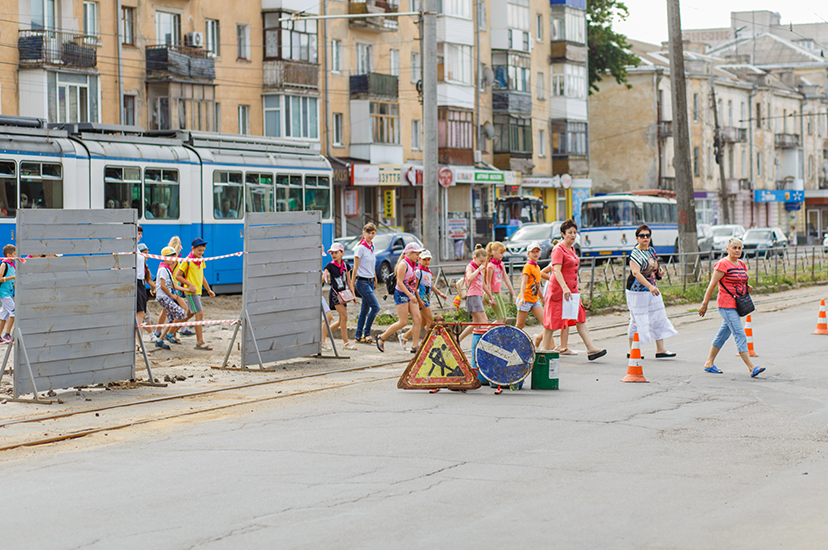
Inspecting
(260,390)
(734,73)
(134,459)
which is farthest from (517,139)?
(134,459)

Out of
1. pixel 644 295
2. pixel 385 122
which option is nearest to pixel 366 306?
pixel 644 295

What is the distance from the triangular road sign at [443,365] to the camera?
1195 centimetres

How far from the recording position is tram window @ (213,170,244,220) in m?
26.2

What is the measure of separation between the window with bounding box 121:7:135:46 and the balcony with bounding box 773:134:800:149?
63.9 m

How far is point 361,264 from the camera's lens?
17.2 meters

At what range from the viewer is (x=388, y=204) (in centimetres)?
4844

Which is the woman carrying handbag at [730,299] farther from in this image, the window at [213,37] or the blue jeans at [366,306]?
the window at [213,37]

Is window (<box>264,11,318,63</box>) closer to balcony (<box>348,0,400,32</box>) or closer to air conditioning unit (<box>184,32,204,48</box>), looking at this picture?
balcony (<box>348,0,400,32</box>)

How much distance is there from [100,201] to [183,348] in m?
7.85

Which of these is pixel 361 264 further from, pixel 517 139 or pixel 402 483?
pixel 517 139

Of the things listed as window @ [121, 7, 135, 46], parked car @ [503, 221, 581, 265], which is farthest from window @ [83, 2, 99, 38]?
parked car @ [503, 221, 581, 265]

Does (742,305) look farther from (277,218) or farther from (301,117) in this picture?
(301,117)

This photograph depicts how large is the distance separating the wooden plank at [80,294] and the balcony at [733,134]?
72.5 meters

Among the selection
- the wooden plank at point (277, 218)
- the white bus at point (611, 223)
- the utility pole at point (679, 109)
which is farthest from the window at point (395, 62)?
the wooden plank at point (277, 218)
